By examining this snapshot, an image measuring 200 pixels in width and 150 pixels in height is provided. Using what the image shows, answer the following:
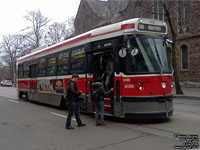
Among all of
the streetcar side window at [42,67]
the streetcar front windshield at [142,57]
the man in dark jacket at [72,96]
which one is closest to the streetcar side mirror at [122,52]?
the streetcar front windshield at [142,57]

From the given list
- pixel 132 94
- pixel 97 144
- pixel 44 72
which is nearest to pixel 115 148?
pixel 97 144

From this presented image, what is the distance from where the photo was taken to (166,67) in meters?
8.13

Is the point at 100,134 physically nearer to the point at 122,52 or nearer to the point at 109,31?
the point at 122,52

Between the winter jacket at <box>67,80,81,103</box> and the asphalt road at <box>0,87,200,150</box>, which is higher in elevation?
the winter jacket at <box>67,80,81,103</box>

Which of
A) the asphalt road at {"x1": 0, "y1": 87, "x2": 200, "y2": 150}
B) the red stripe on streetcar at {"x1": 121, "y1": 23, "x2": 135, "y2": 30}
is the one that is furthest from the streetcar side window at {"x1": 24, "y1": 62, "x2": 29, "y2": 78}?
the red stripe on streetcar at {"x1": 121, "y1": 23, "x2": 135, "y2": 30}

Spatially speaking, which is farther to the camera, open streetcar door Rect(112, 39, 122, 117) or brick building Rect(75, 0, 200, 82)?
brick building Rect(75, 0, 200, 82)

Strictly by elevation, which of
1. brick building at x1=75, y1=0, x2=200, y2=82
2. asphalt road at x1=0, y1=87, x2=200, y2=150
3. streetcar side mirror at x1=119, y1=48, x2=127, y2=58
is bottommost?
asphalt road at x1=0, y1=87, x2=200, y2=150

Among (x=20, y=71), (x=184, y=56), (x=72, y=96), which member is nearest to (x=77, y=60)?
(x=72, y=96)

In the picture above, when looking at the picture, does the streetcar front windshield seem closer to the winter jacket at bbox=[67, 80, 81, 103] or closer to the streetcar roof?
the streetcar roof

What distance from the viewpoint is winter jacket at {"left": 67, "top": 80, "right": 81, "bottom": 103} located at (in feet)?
24.8

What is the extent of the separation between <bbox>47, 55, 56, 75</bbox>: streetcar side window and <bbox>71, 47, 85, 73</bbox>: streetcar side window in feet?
6.90

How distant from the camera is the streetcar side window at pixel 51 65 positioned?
1241 centimetres

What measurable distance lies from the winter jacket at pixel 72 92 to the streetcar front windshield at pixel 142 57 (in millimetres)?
1774

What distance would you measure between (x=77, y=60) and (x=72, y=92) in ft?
9.44
